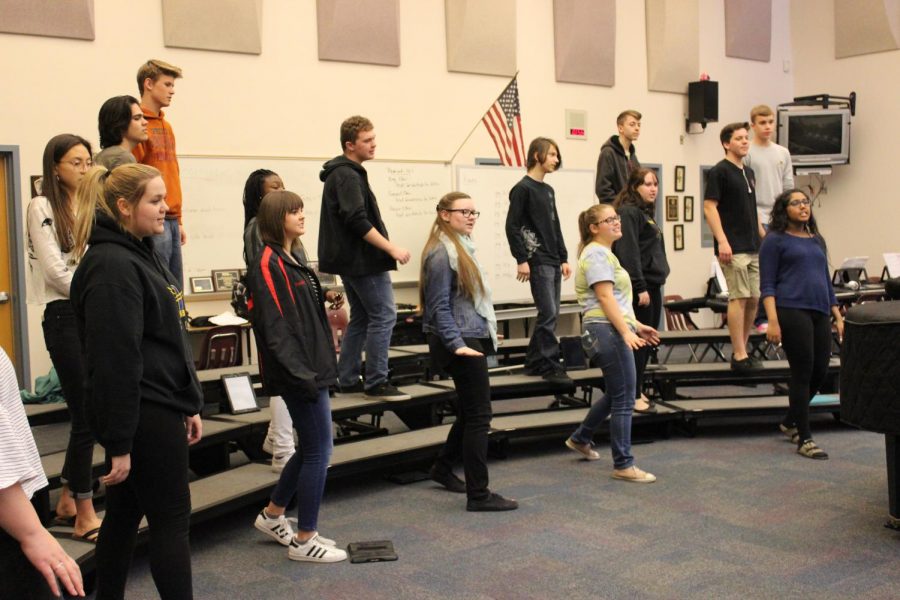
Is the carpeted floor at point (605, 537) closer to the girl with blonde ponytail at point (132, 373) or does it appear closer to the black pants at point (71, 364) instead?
the black pants at point (71, 364)

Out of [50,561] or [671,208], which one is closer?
[50,561]

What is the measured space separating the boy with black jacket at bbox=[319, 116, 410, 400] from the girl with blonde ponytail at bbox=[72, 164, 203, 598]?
2.40 m

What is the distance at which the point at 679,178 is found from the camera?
11.7 meters

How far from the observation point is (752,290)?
6.50m

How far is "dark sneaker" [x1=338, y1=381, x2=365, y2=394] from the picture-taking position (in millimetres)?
5613

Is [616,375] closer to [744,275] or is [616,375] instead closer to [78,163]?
[744,275]

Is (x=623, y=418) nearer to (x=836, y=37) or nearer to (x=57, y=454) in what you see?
(x=57, y=454)

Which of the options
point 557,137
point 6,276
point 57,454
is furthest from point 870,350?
point 557,137

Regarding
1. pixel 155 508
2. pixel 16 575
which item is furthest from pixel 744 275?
pixel 16 575

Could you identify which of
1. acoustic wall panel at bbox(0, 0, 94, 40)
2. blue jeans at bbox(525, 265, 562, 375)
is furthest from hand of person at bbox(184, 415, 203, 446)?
acoustic wall panel at bbox(0, 0, 94, 40)

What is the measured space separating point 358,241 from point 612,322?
1.46 meters

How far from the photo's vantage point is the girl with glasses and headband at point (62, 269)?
135 inches

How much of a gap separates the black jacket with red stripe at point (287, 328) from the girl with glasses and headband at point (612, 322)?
5.96 ft

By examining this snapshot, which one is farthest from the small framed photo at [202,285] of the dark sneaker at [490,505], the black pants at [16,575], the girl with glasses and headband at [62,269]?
the black pants at [16,575]
